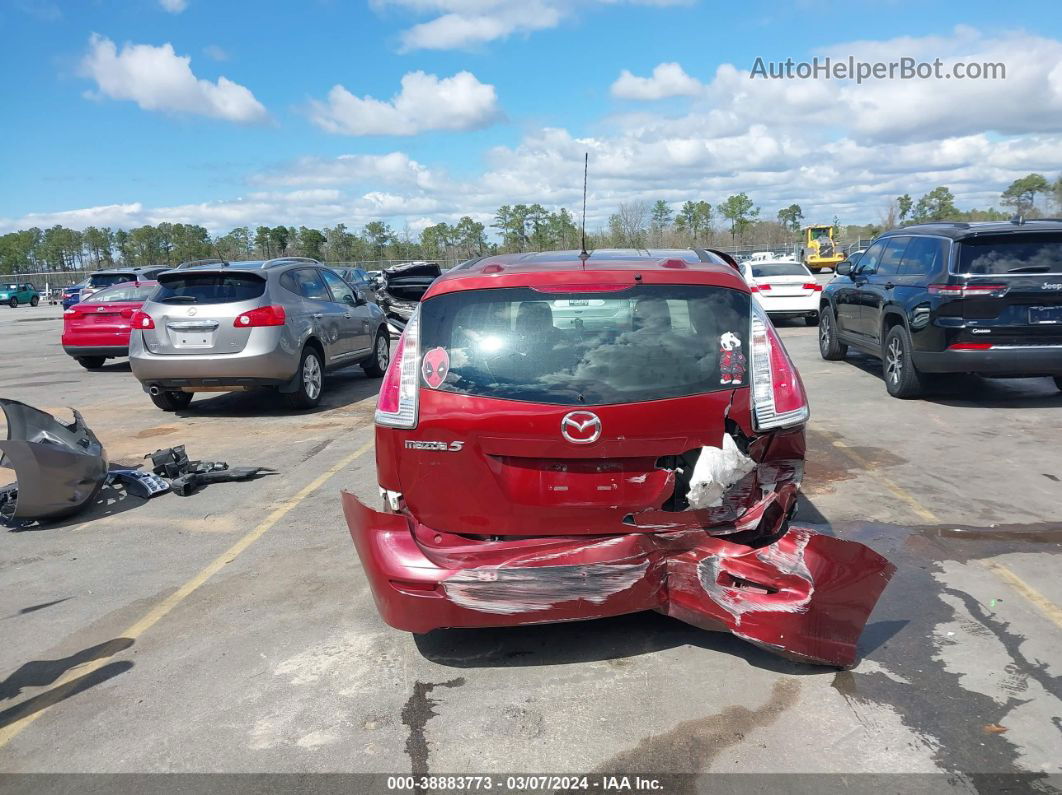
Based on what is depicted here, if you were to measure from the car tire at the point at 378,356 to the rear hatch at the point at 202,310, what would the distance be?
3.20 m

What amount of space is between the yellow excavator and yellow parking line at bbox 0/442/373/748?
1699 inches

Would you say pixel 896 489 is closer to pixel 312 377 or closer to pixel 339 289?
pixel 312 377

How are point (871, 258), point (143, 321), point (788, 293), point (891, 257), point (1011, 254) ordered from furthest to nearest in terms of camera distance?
point (788, 293) < point (871, 258) < point (891, 257) < point (143, 321) < point (1011, 254)

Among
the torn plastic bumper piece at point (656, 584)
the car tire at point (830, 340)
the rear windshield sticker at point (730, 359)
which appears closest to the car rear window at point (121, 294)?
the car tire at point (830, 340)

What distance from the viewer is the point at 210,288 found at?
986 centimetres

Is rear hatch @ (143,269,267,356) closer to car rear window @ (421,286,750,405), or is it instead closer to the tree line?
car rear window @ (421,286,750,405)

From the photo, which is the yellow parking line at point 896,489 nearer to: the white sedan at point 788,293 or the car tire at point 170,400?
the car tire at point 170,400

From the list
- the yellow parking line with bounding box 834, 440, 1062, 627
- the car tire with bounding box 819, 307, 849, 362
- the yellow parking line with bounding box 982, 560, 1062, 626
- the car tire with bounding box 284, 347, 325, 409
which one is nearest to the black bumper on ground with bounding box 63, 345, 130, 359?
the car tire with bounding box 284, 347, 325, 409

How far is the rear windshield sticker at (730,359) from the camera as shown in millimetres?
3672

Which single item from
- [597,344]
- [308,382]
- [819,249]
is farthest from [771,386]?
[819,249]

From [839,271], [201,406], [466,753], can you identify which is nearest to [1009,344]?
[839,271]

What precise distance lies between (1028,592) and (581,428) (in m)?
2.59

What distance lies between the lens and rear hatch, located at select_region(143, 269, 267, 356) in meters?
9.53

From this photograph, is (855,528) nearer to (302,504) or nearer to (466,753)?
(466,753)
